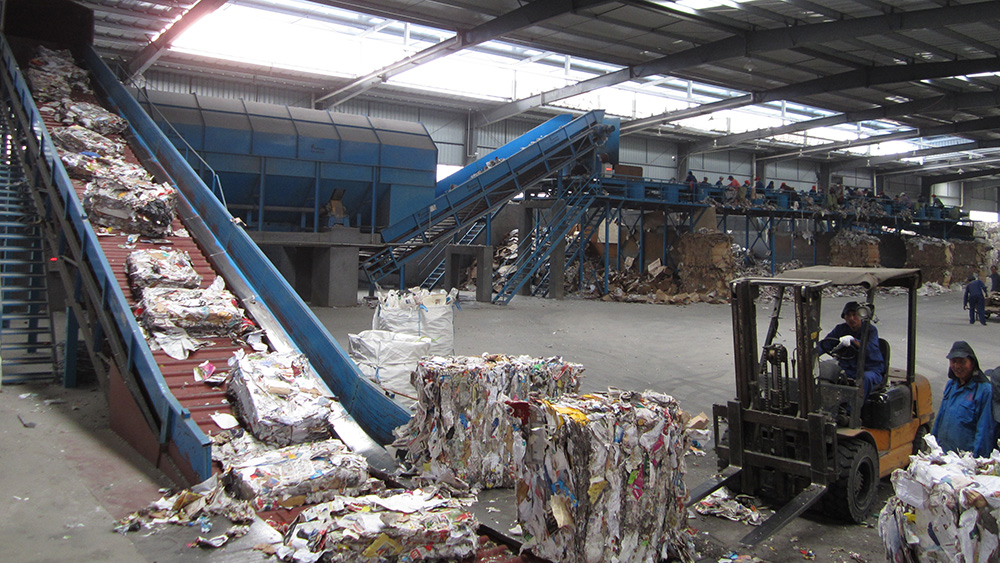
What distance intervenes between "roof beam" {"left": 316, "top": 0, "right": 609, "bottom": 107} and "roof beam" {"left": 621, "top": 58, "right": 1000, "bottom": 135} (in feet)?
30.5

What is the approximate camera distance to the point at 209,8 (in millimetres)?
12664

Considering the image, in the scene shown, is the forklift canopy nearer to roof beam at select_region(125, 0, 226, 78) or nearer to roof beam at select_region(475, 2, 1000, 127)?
roof beam at select_region(475, 2, 1000, 127)

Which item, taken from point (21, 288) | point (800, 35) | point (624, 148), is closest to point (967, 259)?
point (624, 148)

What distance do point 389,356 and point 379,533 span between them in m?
3.86

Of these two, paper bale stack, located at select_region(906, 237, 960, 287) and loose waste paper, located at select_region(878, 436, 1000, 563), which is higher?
paper bale stack, located at select_region(906, 237, 960, 287)

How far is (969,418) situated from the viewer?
14.1 ft

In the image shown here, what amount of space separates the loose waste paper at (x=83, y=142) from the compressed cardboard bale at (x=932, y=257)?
28.2 metres

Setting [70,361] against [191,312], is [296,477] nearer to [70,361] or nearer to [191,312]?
[191,312]

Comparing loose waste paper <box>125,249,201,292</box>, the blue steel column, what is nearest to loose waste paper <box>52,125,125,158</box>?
loose waste paper <box>125,249,201,292</box>

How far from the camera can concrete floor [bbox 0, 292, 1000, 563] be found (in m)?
4.05

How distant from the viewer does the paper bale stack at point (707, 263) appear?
19891mm

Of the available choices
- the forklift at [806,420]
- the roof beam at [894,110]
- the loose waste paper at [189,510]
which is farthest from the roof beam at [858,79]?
the loose waste paper at [189,510]

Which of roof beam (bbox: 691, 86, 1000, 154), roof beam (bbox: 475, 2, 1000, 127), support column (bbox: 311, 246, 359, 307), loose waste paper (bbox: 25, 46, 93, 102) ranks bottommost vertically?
support column (bbox: 311, 246, 359, 307)

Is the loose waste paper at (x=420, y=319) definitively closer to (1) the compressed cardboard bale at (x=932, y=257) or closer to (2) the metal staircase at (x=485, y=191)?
(2) the metal staircase at (x=485, y=191)
